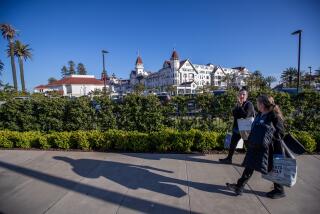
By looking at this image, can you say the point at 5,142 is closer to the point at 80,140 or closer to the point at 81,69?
the point at 80,140

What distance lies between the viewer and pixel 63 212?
10.1 ft

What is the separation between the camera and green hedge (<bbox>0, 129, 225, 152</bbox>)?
18.9 feet

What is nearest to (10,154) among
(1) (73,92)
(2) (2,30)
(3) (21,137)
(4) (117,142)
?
(3) (21,137)

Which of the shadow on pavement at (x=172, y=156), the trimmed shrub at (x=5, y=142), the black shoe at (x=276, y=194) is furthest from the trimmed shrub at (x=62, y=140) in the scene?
the black shoe at (x=276, y=194)

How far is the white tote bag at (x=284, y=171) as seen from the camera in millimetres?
3053

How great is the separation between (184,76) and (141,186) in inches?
3003

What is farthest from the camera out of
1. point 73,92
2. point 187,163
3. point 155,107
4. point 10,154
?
point 73,92

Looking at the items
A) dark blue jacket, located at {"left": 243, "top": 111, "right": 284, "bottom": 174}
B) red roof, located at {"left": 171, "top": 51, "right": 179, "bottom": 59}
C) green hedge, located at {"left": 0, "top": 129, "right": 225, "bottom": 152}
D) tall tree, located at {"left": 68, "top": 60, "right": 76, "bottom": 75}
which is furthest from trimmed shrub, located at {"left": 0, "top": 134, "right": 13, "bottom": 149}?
tall tree, located at {"left": 68, "top": 60, "right": 76, "bottom": 75}

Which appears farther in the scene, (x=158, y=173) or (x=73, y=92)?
(x=73, y=92)

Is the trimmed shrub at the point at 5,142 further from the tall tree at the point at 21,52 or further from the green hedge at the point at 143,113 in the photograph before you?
the tall tree at the point at 21,52

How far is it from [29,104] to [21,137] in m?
1.21

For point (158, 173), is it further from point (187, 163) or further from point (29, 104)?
point (29, 104)

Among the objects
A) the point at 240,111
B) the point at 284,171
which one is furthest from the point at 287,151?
the point at 240,111

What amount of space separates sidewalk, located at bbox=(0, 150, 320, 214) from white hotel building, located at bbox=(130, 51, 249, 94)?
201 feet
